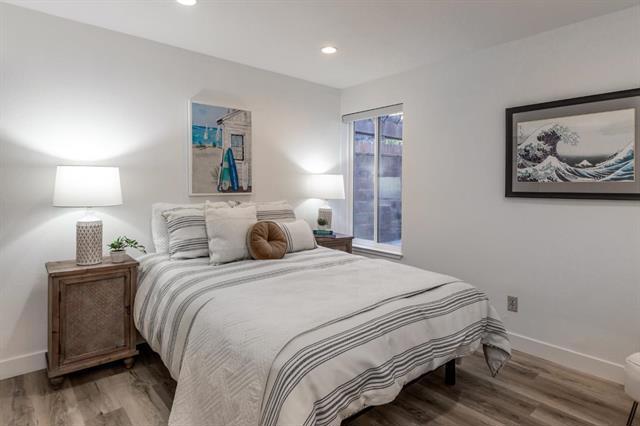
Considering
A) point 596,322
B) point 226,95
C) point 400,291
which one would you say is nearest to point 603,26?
point 596,322

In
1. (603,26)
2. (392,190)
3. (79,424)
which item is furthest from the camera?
(392,190)

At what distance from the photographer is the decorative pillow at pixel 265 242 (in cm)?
270

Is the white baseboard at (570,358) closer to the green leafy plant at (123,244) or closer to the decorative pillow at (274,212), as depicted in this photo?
the decorative pillow at (274,212)

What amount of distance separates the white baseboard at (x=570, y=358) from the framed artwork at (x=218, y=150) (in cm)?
270

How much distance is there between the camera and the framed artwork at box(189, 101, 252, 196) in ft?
10.7

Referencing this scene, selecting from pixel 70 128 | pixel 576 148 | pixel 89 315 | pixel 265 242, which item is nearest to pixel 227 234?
pixel 265 242

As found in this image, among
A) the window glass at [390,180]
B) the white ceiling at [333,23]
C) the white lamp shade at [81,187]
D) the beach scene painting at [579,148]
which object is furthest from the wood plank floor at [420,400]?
the white ceiling at [333,23]

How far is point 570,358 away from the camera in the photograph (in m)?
2.68

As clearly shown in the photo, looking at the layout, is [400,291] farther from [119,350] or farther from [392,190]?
[392,190]

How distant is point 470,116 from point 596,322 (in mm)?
1815

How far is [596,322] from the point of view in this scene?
8.44 feet

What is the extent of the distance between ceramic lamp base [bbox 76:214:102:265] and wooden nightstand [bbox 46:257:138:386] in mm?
65

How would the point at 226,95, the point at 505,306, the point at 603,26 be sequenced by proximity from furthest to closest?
the point at 226,95, the point at 505,306, the point at 603,26

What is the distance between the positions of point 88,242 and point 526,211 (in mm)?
3163
